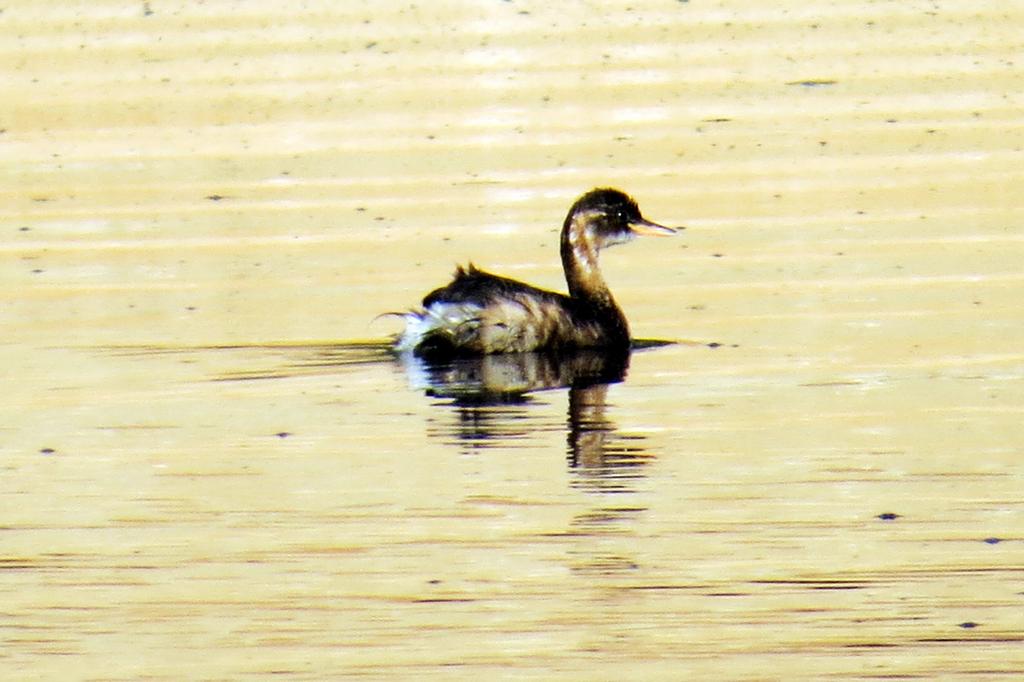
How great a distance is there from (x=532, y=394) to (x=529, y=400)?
0.17 meters

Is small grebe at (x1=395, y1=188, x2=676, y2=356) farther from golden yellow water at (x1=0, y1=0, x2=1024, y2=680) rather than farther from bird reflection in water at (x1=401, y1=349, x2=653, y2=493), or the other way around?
golden yellow water at (x1=0, y1=0, x2=1024, y2=680)

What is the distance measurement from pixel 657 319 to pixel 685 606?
208 inches

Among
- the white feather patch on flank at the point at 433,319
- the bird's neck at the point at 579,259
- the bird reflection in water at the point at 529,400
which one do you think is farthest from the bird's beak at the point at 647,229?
the white feather patch on flank at the point at 433,319

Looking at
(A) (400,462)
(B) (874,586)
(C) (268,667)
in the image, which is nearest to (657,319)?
(A) (400,462)

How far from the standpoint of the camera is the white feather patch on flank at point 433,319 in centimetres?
1134

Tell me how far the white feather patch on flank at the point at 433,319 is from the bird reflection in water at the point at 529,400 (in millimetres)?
73

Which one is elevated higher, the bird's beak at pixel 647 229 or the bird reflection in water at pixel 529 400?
the bird's beak at pixel 647 229

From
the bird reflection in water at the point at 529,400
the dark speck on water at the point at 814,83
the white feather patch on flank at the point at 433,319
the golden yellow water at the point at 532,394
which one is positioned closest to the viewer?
the golden yellow water at the point at 532,394

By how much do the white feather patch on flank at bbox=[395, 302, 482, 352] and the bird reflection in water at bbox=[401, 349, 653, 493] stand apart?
2.9 inches

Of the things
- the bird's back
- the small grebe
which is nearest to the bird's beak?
the small grebe

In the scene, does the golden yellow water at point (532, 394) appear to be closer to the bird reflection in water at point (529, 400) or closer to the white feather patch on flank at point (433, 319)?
the bird reflection in water at point (529, 400)

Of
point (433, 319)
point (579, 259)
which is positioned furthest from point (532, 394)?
point (579, 259)

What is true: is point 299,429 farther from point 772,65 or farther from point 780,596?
point 772,65

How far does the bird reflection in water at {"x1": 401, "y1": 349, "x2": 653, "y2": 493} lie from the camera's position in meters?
8.68
